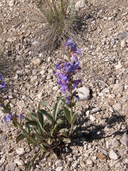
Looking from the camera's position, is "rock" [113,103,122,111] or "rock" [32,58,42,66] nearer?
"rock" [113,103,122,111]

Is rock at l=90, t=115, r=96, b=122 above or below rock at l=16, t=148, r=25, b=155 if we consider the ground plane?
below

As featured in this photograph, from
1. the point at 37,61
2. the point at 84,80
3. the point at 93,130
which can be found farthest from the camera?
the point at 37,61

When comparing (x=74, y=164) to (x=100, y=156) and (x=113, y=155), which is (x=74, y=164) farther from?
(x=113, y=155)

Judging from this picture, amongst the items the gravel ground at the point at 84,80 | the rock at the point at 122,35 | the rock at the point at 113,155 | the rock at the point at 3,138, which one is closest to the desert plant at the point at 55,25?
the gravel ground at the point at 84,80

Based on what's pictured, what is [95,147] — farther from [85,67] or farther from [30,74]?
[30,74]

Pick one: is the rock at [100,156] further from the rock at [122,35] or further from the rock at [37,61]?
the rock at [122,35]

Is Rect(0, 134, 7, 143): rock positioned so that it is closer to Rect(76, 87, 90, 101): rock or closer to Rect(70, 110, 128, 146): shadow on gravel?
Rect(70, 110, 128, 146): shadow on gravel

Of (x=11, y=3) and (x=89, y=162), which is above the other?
(x=11, y=3)

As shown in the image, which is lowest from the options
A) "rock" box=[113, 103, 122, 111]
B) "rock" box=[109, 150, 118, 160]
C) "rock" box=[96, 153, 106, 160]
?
"rock" box=[109, 150, 118, 160]

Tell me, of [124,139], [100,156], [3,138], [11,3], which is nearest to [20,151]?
[3,138]

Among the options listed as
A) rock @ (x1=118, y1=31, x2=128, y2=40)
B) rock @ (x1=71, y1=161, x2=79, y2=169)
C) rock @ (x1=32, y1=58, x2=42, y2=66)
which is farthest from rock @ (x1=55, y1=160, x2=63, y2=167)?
rock @ (x1=118, y1=31, x2=128, y2=40)

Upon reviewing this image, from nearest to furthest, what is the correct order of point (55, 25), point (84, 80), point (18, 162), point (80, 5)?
point (18, 162), point (84, 80), point (55, 25), point (80, 5)
